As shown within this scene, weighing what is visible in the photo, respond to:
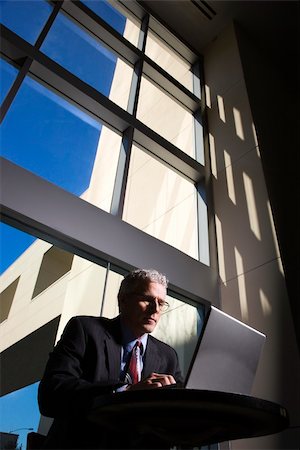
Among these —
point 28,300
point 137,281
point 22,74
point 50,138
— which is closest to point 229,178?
point 50,138

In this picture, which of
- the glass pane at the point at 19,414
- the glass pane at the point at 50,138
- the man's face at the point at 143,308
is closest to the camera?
the man's face at the point at 143,308

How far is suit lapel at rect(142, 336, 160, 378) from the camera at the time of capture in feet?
5.15

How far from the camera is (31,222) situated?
3.00 metres

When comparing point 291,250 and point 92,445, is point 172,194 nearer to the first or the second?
point 291,250

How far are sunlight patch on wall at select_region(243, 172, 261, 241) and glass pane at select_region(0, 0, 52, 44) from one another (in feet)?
9.49

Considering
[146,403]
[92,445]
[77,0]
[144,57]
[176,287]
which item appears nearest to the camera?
[146,403]

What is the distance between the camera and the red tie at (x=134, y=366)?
151cm

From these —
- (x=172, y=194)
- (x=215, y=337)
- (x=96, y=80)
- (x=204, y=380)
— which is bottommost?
(x=204, y=380)

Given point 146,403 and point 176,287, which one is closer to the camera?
point 146,403

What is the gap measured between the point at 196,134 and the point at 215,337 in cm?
455

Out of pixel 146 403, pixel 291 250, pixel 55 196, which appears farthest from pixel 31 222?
pixel 291 250

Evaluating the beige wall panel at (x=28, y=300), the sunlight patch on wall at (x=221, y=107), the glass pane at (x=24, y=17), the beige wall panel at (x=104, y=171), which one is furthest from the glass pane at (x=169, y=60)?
the beige wall panel at (x=28, y=300)

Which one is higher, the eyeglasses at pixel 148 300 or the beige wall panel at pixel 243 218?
the beige wall panel at pixel 243 218

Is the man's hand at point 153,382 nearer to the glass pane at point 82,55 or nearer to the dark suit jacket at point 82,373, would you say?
the dark suit jacket at point 82,373
